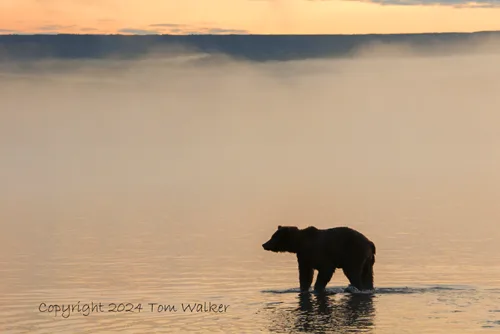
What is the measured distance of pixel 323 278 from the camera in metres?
39.8

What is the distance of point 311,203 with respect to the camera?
75.8 metres

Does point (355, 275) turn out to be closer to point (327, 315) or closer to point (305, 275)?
point (305, 275)

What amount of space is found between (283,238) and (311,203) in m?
34.0

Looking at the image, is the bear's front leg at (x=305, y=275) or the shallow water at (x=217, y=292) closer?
the shallow water at (x=217, y=292)

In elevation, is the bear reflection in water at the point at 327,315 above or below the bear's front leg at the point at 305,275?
below

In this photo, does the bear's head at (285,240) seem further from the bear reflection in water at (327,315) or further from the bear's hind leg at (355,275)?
the bear reflection in water at (327,315)

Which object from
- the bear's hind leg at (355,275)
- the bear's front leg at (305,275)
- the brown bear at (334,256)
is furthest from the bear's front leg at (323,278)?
the bear's hind leg at (355,275)

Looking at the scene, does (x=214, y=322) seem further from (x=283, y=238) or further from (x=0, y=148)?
(x=0, y=148)

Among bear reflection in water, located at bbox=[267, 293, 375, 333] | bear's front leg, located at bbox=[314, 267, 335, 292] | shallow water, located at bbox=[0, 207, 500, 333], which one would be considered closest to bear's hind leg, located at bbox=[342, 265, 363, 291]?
shallow water, located at bbox=[0, 207, 500, 333]

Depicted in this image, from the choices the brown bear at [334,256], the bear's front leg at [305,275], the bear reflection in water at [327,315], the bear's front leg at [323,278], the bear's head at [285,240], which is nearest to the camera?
the bear reflection in water at [327,315]

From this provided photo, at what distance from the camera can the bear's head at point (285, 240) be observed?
41375 mm

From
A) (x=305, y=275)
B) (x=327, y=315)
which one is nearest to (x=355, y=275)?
(x=305, y=275)

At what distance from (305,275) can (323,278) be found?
0.42 m

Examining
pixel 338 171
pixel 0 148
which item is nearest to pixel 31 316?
pixel 338 171
